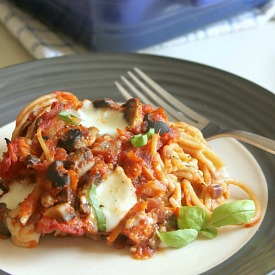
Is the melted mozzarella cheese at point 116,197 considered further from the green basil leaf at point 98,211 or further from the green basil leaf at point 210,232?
the green basil leaf at point 210,232

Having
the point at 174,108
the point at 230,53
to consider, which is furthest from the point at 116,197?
the point at 230,53

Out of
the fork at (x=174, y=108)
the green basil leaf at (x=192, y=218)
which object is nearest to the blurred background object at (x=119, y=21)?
the fork at (x=174, y=108)

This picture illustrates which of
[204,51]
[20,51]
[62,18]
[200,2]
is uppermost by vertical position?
[200,2]

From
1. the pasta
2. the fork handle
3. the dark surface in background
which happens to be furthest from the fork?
the dark surface in background

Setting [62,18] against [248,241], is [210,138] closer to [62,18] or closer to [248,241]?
[248,241]

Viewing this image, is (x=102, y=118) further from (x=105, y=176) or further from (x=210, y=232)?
(x=210, y=232)

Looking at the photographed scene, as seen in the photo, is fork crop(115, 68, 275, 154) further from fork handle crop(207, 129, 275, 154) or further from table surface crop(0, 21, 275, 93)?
table surface crop(0, 21, 275, 93)

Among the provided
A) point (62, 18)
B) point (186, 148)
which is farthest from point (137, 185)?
point (62, 18)
